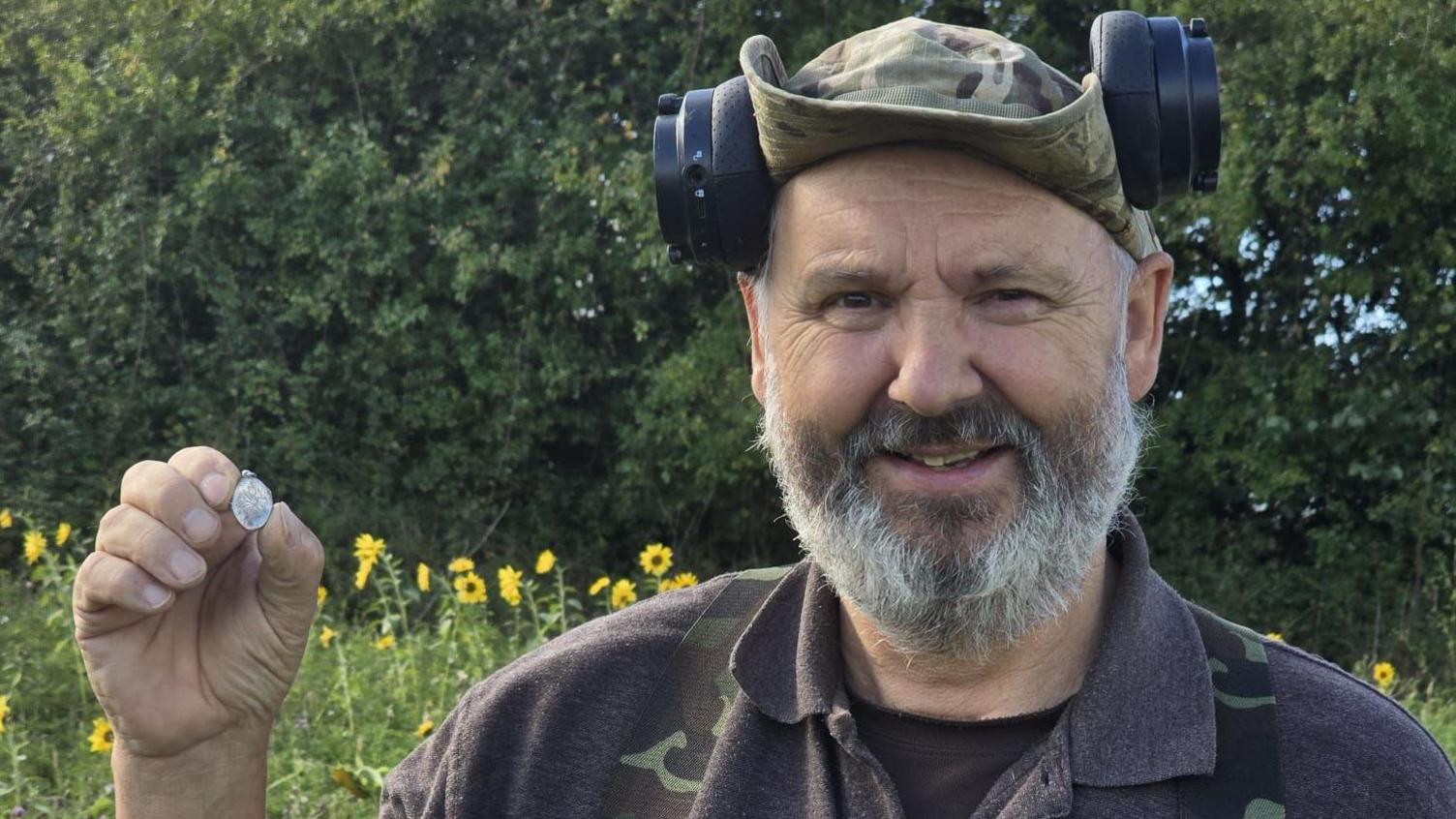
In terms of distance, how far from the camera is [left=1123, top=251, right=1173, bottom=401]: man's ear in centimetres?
232

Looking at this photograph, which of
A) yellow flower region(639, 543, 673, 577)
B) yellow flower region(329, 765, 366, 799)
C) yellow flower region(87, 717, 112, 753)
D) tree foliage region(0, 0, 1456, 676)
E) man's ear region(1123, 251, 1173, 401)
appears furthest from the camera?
tree foliage region(0, 0, 1456, 676)

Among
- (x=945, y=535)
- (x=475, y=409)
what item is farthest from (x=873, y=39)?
(x=475, y=409)

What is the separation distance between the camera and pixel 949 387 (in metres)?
2.06

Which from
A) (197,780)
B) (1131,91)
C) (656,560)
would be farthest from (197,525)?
(656,560)

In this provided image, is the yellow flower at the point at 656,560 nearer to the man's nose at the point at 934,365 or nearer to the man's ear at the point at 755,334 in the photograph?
the man's ear at the point at 755,334

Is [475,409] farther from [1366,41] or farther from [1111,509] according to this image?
[1111,509]

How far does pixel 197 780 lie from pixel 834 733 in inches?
34.1

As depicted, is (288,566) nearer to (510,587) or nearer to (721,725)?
(721,725)

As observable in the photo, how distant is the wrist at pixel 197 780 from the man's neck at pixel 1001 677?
2.80ft

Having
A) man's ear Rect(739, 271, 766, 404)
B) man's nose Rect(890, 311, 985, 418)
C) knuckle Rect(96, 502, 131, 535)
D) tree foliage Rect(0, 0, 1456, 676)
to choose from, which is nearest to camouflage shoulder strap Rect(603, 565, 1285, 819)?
man's ear Rect(739, 271, 766, 404)

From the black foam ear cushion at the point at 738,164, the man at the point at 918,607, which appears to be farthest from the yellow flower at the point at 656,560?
the black foam ear cushion at the point at 738,164

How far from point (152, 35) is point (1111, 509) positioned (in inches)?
415

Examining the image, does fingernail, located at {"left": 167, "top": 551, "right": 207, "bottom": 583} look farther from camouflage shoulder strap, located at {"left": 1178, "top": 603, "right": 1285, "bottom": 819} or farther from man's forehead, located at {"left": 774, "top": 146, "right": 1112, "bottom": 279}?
camouflage shoulder strap, located at {"left": 1178, "top": 603, "right": 1285, "bottom": 819}

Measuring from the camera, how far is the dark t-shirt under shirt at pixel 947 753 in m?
2.02
